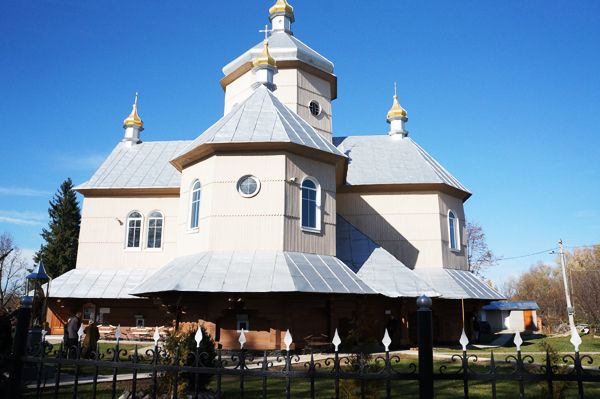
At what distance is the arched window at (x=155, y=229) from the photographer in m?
19.9

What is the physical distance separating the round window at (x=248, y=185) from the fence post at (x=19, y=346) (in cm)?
915

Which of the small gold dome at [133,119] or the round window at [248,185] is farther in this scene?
the small gold dome at [133,119]

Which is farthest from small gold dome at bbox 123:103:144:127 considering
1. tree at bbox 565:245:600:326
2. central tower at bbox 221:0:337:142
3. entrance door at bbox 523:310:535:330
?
entrance door at bbox 523:310:535:330

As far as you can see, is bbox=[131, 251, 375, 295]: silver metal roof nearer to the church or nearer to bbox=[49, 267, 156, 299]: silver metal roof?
the church

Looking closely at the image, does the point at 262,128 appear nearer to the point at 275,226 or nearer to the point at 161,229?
the point at 275,226

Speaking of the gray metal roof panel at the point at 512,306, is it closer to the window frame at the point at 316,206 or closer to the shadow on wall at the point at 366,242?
the shadow on wall at the point at 366,242

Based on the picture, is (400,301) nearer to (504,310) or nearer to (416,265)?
(416,265)

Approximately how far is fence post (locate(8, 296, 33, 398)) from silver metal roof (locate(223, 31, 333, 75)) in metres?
16.8

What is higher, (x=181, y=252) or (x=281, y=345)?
(x=181, y=252)

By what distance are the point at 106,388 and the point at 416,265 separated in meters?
13.2

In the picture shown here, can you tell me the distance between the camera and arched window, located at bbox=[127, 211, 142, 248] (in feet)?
65.8

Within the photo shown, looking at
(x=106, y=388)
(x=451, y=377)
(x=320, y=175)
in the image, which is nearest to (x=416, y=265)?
(x=320, y=175)

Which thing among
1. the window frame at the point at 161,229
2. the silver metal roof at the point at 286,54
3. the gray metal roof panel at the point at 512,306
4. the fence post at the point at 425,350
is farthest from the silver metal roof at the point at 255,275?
the gray metal roof panel at the point at 512,306

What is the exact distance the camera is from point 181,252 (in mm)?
15016
